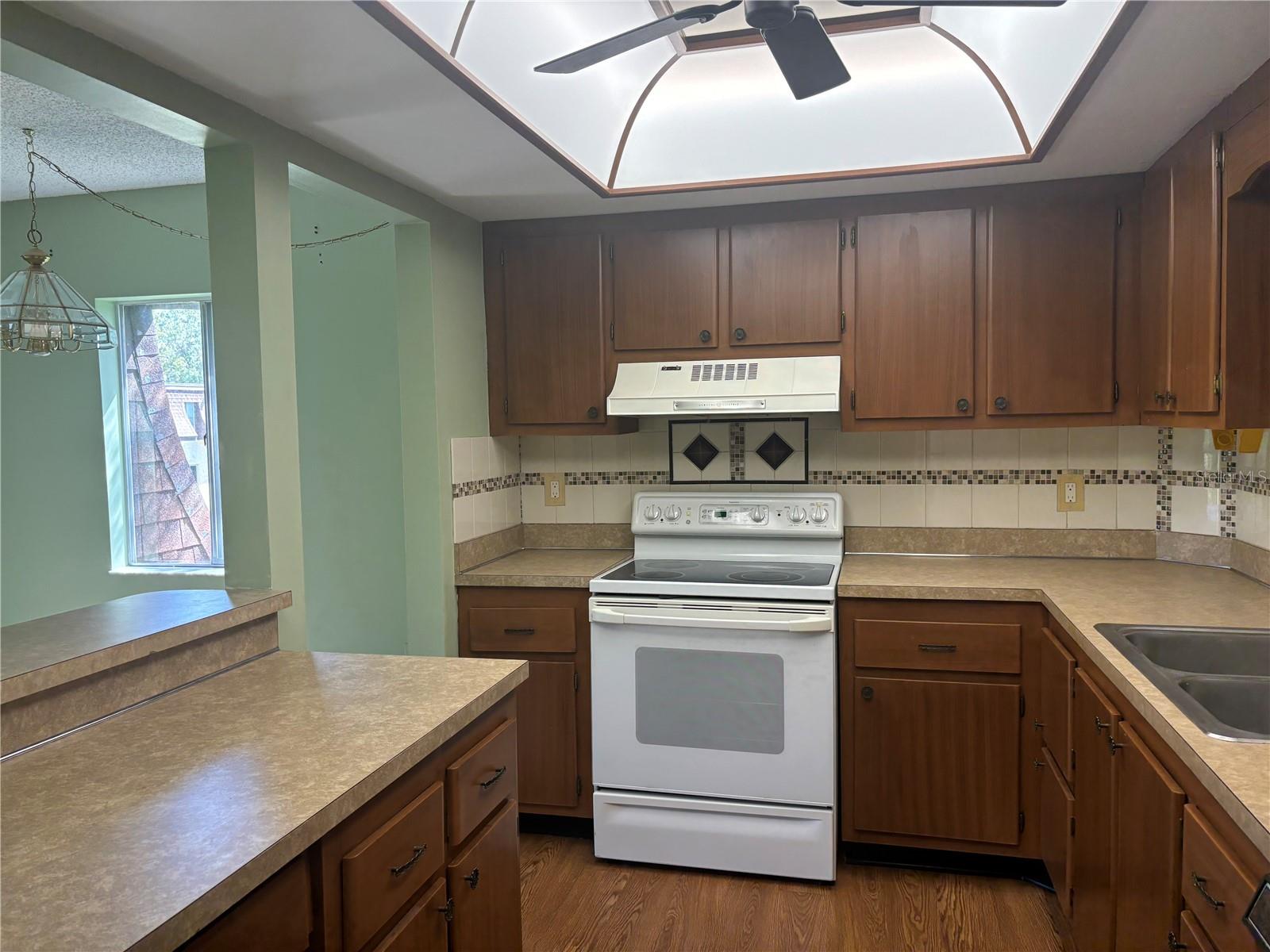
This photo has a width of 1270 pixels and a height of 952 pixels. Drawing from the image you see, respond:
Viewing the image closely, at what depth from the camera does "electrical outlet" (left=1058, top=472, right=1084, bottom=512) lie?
3.16 meters

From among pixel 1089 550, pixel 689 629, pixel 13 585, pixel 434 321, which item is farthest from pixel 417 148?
pixel 13 585

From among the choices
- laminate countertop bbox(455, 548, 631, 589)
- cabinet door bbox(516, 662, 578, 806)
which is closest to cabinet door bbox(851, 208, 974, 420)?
laminate countertop bbox(455, 548, 631, 589)

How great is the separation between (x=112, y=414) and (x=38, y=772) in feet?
11.0

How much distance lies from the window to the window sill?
33mm

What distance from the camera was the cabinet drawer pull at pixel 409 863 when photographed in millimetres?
1472

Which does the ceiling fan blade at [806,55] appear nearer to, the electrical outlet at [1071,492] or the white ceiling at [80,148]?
the electrical outlet at [1071,492]

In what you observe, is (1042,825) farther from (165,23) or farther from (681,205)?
(165,23)

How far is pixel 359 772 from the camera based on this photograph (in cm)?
138

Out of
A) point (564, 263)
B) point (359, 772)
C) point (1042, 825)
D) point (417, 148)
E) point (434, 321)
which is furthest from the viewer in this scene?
point (564, 263)

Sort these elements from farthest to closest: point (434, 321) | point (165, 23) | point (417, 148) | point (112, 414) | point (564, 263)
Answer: point (112, 414), point (564, 263), point (434, 321), point (417, 148), point (165, 23)

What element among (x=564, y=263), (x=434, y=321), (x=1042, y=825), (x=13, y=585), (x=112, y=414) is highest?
(x=564, y=263)

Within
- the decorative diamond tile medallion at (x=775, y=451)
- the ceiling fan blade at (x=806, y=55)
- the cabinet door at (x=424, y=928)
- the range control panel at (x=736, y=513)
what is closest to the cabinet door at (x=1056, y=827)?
the range control panel at (x=736, y=513)

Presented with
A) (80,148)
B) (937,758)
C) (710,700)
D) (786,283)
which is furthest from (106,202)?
(937,758)

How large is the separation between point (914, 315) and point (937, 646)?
1080 mm
